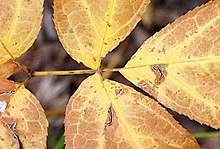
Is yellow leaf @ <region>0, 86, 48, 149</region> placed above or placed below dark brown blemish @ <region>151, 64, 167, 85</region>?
below

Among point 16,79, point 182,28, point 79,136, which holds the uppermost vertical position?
point 182,28

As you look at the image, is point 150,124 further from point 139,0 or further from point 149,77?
point 139,0

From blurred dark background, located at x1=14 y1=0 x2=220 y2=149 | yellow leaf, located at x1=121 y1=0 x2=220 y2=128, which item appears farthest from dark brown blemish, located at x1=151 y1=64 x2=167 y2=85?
blurred dark background, located at x1=14 y1=0 x2=220 y2=149

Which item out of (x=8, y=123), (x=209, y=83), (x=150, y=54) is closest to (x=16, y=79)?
(x=8, y=123)

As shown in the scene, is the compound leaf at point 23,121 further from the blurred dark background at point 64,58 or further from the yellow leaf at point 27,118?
the blurred dark background at point 64,58

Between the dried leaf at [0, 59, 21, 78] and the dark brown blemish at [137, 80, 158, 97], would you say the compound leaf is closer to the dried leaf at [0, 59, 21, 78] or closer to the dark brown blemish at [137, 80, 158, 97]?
the dried leaf at [0, 59, 21, 78]

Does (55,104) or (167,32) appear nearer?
(167,32)
